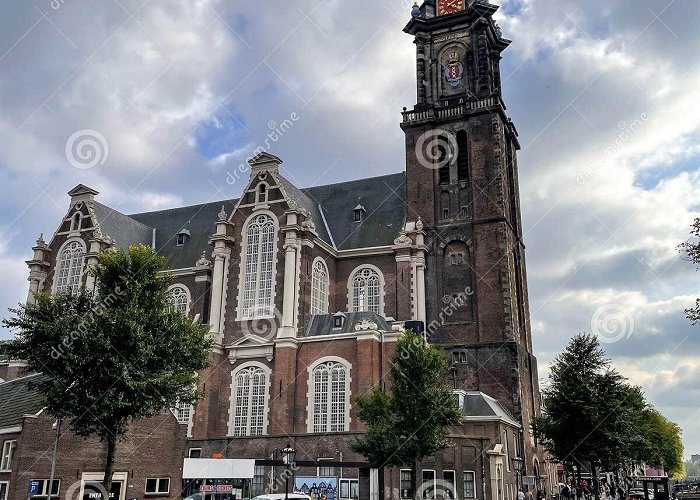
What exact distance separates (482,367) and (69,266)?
36.0 meters

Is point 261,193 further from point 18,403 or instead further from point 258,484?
point 18,403

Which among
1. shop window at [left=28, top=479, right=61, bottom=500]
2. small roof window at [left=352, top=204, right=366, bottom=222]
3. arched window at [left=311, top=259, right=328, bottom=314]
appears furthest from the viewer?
small roof window at [left=352, top=204, right=366, bottom=222]

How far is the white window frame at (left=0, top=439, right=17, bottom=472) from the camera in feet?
91.1

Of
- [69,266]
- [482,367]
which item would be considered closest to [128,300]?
[482,367]

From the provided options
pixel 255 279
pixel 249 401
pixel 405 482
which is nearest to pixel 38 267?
pixel 255 279

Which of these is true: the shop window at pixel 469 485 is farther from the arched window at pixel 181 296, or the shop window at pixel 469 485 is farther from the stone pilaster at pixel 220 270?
the arched window at pixel 181 296

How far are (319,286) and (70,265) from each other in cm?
2285

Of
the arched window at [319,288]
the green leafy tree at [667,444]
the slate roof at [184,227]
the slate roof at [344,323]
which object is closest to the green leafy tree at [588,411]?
the slate roof at [344,323]

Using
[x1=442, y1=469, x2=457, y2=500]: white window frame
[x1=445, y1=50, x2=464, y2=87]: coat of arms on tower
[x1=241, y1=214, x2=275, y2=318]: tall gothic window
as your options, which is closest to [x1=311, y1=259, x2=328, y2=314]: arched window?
[x1=241, y1=214, x2=275, y2=318]: tall gothic window

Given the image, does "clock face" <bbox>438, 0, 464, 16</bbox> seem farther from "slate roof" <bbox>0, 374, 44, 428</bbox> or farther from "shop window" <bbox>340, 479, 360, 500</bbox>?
"slate roof" <bbox>0, 374, 44, 428</bbox>

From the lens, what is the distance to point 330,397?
141 ft

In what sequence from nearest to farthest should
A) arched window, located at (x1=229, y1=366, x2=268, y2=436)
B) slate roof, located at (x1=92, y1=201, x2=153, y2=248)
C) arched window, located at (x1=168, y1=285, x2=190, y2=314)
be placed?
arched window, located at (x1=229, y1=366, x2=268, y2=436)
arched window, located at (x1=168, y1=285, x2=190, y2=314)
slate roof, located at (x1=92, y1=201, x2=153, y2=248)

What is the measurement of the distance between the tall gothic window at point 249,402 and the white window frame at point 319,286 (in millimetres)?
6413

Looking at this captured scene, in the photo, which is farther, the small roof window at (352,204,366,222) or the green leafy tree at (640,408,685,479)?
the green leafy tree at (640,408,685,479)
